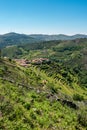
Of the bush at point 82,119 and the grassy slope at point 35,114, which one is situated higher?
the grassy slope at point 35,114

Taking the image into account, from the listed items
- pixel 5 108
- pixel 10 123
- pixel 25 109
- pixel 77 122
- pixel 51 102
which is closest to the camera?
pixel 10 123

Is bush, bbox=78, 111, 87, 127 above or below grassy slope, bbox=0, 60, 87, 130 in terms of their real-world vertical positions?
below

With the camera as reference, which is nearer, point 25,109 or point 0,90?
point 25,109

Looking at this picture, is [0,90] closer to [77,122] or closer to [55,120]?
[55,120]

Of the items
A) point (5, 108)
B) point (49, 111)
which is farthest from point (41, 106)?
point (5, 108)

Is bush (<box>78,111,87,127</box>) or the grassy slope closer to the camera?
the grassy slope

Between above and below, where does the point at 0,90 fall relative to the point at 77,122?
above

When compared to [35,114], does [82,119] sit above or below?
below

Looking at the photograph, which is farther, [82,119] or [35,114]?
[82,119]

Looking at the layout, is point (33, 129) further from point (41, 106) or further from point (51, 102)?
point (51, 102)

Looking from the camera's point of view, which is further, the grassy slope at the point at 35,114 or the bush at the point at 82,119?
the bush at the point at 82,119

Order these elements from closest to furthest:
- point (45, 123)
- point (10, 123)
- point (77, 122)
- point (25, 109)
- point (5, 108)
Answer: point (10, 123)
point (5, 108)
point (45, 123)
point (25, 109)
point (77, 122)
